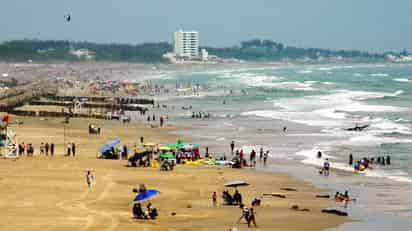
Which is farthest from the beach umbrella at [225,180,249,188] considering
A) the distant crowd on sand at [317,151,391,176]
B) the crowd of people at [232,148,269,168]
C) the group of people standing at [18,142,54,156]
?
the group of people standing at [18,142,54,156]

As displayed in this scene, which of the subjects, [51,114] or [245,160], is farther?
[51,114]

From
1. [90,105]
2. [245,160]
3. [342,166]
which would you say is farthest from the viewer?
[90,105]

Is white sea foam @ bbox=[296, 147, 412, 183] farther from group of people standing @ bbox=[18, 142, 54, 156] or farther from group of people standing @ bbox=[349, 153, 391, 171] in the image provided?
group of people standing @ bbox=[18, 142, 54, 156]

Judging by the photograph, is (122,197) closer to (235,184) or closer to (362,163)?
(235,184)

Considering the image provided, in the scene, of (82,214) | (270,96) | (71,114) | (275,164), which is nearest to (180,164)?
(275,164)

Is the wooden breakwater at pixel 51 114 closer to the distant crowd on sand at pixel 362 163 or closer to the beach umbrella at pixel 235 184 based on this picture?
the distant crowd on sand at pixel 362 163

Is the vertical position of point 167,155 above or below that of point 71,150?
above

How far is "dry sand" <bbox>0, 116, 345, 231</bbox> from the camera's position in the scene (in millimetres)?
21984

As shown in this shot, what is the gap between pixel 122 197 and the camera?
25875 millimetres

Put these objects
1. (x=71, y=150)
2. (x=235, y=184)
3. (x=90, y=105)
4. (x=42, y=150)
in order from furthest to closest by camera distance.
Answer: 1. (x=90, y=105)
2. (x=71, y=150)
3. (x=42, y=150)
4. (x=235, y=184)

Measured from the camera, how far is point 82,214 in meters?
22.7

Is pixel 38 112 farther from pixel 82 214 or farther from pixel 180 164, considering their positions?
pixel 82 214

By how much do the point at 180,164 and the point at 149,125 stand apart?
19.7 metres

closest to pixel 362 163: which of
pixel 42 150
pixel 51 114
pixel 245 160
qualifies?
pixel 245 160
